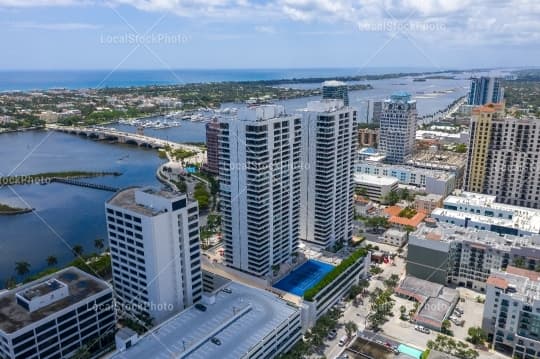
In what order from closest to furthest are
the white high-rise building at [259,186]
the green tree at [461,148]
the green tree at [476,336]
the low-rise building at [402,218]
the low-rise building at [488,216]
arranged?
the green tree at [476,336] < the white high-rise building at [259,186] < the low-rise building at [488,216] < the low-rise building at [402,218] < the green tree at [461,148]

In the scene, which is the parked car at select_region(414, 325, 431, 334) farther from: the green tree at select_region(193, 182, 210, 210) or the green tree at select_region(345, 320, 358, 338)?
the green tree at select_region(193, 182, 210, 210)

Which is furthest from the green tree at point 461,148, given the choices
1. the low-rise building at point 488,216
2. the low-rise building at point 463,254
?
the low-rise building at point 463,254

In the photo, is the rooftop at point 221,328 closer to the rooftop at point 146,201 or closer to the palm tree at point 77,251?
the rooftop at point 146,201

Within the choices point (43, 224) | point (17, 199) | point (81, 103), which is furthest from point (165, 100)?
point (43, 224)

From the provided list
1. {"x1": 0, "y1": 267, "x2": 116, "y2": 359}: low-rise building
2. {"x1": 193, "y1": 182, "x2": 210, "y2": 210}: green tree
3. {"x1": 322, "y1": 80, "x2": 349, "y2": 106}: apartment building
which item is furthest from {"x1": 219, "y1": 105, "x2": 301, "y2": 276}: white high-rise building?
{"x1": 322, "y1": 80, "x2": 349, "y2": 106}: apartment building

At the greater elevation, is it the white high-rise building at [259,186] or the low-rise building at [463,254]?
the white high-rise building at [259,186]

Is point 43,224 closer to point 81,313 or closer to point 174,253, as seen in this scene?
point 81,313
